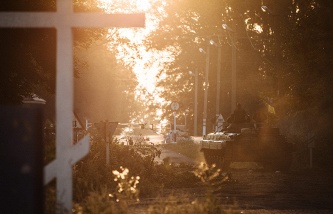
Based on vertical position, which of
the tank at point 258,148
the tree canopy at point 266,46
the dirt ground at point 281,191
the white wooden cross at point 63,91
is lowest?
the dirt ground at point 281,191

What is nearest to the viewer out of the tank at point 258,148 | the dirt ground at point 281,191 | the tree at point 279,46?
the dirt ground at point 281,191

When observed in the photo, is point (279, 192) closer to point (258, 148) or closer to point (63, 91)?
point (258, 148)

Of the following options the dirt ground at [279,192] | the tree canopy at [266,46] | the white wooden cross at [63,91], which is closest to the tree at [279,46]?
the tree canopy at [266,46]

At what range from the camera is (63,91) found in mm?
8336

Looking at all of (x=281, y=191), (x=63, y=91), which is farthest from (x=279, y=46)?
(x=63, y=91)

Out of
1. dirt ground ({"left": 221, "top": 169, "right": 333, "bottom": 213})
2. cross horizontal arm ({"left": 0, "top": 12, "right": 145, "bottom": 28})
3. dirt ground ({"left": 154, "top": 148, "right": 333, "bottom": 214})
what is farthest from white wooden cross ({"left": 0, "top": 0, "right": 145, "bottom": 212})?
dirt ground ({"left": 221, "top": 169, "right": 333, "bottom": 213})

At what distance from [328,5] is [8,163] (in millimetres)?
20985

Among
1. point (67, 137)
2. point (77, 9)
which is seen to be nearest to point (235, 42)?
point (77, 9)

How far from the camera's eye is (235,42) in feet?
164

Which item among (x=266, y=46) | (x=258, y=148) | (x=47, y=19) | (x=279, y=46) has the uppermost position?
(x=266, y=46)

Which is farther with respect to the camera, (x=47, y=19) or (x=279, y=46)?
(x=279, y=46)

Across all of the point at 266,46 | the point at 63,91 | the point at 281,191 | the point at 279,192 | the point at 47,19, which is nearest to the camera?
the point at 63,91

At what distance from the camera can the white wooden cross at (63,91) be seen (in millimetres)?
8320

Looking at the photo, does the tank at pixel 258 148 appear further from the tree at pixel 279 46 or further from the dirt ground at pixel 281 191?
the tree at pixel 279 46
